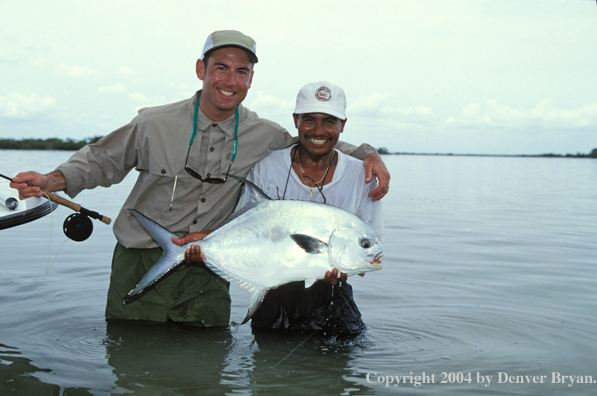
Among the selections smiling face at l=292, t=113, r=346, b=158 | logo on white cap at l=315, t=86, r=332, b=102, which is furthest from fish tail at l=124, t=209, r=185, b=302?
logo on white cap at l=315, t=86, r=332, b=102

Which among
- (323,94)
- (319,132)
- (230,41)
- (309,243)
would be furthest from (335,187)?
(230,41)

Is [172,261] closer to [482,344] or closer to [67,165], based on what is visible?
[67,165]

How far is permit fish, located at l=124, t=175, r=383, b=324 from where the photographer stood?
11.6 ft

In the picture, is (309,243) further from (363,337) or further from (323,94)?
(363,337)

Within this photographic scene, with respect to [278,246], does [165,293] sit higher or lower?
lower

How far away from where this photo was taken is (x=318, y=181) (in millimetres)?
4254

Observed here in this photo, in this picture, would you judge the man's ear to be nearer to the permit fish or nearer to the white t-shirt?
the white t-shirt

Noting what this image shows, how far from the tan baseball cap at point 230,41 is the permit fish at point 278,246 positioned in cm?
112

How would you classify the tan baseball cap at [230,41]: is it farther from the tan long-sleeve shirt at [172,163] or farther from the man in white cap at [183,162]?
the tan long-sleeve shirt at [172,163]

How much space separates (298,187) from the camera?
4238 millimetres

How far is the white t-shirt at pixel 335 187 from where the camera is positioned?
423 centimetres

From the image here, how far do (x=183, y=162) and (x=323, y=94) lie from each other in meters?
1.15

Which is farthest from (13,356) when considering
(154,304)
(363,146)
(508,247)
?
(508,247)

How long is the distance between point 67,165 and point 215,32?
143 centimetres
